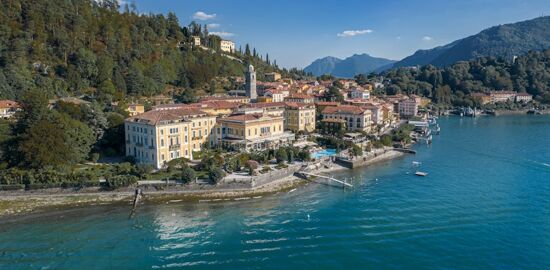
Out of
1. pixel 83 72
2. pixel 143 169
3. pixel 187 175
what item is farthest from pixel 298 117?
pixel 83 72

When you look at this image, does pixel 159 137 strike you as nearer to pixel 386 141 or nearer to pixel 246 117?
pixel 246 117

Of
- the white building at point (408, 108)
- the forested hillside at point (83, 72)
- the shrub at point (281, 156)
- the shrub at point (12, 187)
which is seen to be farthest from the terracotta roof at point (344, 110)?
the shrub at point (12, 187)

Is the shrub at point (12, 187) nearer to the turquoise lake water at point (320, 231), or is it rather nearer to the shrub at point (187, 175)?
the turquoise lake water at point (320, 231)

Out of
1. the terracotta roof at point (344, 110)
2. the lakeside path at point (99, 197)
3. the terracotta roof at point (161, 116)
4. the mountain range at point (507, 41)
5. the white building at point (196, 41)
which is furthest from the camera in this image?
the mountain range at point (507, 41)

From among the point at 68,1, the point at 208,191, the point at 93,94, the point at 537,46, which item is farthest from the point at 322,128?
the point at 537,46

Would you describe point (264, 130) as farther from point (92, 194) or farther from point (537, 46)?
point (537, 46)

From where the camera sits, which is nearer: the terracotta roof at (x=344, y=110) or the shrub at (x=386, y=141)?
the shrub at (x=386, y=141)

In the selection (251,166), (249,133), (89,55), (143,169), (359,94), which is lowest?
(251,166)
